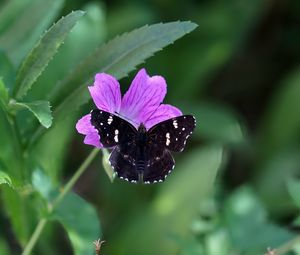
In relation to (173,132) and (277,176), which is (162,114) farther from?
(277,176)

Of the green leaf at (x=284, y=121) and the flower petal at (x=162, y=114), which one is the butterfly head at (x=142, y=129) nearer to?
the flower petal at (x=162, y=114)

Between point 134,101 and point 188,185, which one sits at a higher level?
point 134,101

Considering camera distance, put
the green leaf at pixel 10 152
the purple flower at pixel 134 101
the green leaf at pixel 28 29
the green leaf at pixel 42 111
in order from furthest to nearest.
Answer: the green leaf at pixel 28 29 < the green leaf at pixel 10 152 < the purple flower at pixel 134 101 < the green leaf at pixel 42 111

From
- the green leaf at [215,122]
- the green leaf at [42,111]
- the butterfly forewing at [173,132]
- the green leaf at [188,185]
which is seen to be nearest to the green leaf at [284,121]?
the green leaf at [215,122]

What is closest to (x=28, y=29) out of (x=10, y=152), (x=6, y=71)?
(x=6, y=71)

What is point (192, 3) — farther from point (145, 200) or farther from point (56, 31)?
point (56, 31)
